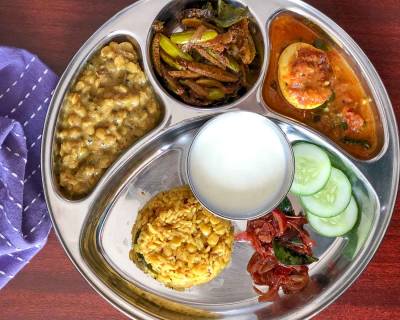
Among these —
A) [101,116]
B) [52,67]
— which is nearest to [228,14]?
[101,116]

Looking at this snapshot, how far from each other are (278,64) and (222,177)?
428 mm

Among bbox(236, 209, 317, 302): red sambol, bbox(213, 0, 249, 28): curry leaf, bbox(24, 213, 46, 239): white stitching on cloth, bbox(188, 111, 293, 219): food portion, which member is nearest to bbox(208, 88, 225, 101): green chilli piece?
bbox(188, 111, 293, 219): food portion

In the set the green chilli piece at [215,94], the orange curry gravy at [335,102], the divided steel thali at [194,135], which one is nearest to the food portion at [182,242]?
the divided steel thali at [194,135]

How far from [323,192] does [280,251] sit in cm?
25

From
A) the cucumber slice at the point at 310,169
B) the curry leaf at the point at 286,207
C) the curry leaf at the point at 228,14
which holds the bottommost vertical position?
the curry leaf at the point at 286,207

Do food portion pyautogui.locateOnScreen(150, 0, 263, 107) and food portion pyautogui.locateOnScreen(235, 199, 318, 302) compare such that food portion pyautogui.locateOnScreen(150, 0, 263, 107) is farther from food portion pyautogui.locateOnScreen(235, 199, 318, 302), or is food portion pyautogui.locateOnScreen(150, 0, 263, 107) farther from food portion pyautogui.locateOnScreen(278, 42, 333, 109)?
food portion pyautogui.locateOnScreen(235, 199, 318, 302)

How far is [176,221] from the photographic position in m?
1.72

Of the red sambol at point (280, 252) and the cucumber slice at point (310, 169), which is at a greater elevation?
the cucumber slice at point (310, 169)

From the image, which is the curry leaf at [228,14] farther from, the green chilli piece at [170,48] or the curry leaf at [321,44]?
the curry leaf at [321,44]

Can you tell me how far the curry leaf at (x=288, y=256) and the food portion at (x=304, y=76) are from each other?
18.6 inches

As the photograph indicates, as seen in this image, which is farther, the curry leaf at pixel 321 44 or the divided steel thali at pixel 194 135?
the curry leaf at pixel 321 44

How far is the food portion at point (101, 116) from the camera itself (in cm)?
164

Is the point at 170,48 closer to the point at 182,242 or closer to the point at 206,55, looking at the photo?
the point at 206,55

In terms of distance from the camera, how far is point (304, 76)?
1.73 metres
